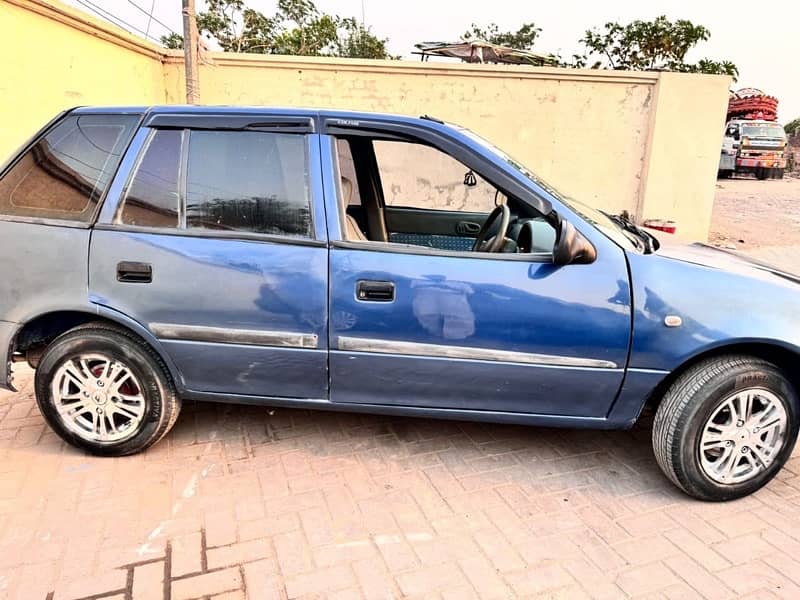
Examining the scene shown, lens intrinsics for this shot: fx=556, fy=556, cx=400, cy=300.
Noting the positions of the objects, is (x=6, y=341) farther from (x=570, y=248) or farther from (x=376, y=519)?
(x=570, y=248)

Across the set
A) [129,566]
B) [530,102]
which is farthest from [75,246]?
[530,102]

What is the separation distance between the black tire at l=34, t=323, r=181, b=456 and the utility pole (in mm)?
5968

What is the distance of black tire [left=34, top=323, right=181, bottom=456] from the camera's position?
2840mm

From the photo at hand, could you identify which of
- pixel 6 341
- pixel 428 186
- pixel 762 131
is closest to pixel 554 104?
pixel 428 186

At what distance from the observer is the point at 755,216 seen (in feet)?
46.6

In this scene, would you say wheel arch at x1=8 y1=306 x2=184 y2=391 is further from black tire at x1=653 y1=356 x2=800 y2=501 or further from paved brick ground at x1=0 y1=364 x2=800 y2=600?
black tire at x1=653 y1=356 x2=800 y2=501

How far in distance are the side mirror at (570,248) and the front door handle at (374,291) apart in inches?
30.3

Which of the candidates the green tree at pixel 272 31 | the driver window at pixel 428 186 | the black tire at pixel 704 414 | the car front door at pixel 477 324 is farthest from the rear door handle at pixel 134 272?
the green tree at pixel 272 31

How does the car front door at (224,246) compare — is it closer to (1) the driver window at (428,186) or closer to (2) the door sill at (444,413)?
(2) the door sill at (444,413)

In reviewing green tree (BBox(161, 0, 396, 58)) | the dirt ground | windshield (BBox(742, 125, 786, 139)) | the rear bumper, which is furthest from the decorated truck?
the rear bumper

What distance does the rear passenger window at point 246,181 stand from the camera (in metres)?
2.74

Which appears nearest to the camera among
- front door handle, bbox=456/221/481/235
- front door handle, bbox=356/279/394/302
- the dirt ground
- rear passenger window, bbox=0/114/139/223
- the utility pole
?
front door handle, bbox=356/279/394/302

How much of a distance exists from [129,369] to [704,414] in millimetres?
2828

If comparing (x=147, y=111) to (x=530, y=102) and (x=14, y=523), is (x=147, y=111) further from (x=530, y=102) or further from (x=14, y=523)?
(x=530, y=102)
